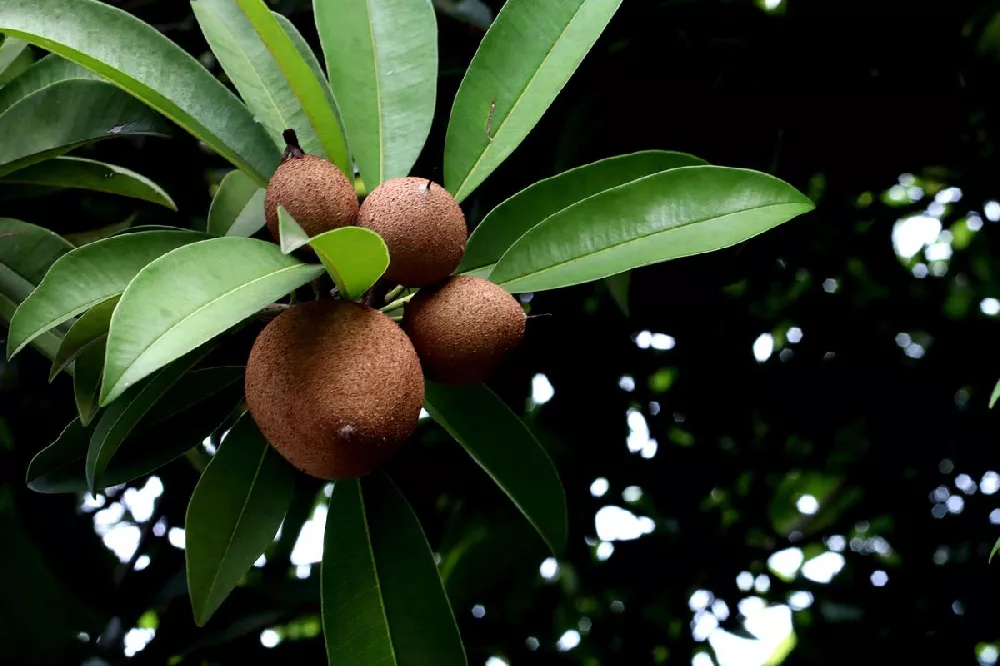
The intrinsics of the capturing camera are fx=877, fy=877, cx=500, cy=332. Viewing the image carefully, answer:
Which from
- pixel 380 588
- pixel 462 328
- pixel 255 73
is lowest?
pixel 380 588

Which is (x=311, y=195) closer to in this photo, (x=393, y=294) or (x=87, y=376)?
(x=393, y=294)

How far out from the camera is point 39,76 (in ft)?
2.80

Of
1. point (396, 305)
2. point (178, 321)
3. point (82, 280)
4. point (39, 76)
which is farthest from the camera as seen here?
point (39, 76)

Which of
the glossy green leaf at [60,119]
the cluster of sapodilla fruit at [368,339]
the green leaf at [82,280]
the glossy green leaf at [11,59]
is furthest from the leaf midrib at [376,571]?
the glossy green leaf at [11,59]

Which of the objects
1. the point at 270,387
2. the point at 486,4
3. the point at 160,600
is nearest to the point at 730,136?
the point at 486,4

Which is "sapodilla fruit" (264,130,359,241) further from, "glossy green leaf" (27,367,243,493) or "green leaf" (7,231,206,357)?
"glossy green leaf" (27,367,243,493)

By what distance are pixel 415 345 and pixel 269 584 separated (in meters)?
0.89

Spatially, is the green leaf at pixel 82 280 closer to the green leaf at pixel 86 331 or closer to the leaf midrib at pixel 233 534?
the green leaf at pixel 86 331

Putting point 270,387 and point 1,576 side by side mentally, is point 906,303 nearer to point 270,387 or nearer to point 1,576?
point 270,387

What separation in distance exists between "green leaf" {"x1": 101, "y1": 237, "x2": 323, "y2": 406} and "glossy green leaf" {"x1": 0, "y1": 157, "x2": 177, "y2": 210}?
0.27 meters

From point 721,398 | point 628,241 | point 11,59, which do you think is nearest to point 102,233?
point 11,59

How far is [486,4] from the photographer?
3.93ft

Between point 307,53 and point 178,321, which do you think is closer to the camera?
point 178,321

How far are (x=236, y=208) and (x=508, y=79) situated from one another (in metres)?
0.30
